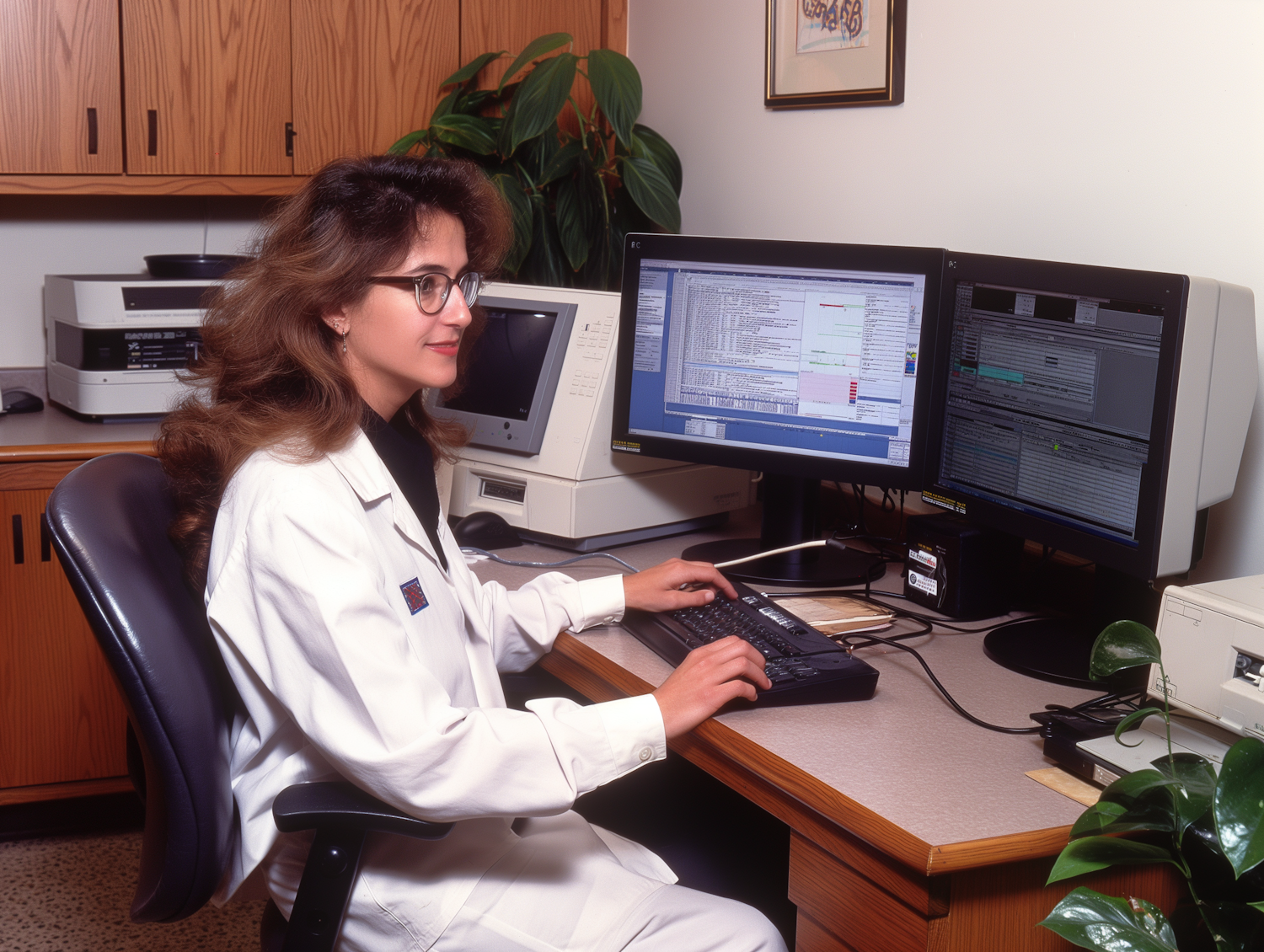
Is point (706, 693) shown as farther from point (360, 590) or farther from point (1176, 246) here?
point (1176, 246)

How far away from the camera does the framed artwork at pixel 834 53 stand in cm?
195

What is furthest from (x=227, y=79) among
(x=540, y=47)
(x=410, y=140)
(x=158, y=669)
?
(x=158, y=669)

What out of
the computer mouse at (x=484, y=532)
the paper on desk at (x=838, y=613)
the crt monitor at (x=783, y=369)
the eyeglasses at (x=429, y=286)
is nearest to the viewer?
the eyeglasses at (x=429, y=286)

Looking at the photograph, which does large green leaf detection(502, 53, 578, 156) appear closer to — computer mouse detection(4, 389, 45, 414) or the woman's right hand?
computer mouse detection(4, 389, 45, 414)

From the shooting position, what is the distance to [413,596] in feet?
4.10

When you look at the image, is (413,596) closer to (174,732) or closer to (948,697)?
(174,732)

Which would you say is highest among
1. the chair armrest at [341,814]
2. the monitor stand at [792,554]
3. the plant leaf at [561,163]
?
the plant leaf at [561,163]

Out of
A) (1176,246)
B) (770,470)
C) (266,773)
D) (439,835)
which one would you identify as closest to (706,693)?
(439,835)

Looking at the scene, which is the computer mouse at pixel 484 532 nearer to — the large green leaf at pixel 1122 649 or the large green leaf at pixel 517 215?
the large green leaf at pixel 517 215

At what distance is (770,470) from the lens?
1.74 metres

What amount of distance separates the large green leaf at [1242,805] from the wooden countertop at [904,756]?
0.18 metres

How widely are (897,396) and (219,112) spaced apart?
175 centimetres

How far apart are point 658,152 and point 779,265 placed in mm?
890

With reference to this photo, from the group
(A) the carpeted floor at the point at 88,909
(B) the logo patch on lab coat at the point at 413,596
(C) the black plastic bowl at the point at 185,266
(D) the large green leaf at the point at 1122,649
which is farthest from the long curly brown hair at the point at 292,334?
(C) the black plastic bowl at the point at 185,266
